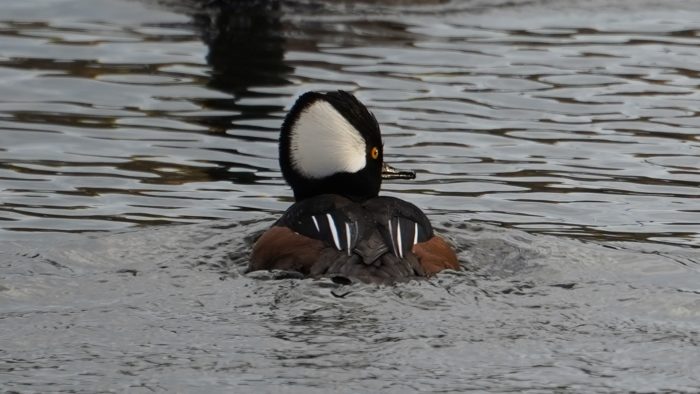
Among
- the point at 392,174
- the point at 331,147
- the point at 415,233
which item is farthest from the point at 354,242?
the point at 392,174

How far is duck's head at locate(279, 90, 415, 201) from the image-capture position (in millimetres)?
8367

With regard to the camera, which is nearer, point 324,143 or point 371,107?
point 324,143

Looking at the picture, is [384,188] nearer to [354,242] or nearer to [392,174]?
[392,174]

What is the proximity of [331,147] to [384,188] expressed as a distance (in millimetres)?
2382

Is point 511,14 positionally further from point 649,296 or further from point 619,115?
point 649,296

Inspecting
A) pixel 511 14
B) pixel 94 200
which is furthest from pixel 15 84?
pixel 511 14

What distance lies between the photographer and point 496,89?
43.2 ft

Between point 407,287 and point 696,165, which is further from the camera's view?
point 696,165

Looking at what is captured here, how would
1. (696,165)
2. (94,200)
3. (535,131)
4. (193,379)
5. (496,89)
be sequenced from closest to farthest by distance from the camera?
(193,379) < (94,200) < (696,165) < (535,131) < (496,89)

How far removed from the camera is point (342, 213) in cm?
808

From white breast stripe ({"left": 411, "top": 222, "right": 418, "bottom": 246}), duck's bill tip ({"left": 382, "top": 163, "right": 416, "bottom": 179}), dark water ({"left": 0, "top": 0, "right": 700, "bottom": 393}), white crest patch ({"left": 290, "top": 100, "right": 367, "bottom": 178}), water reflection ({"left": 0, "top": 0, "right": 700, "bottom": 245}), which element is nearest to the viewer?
dark water ({"left": 0, "top": 0, "right": 700, "bottom": 393})

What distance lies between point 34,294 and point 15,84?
229 inches

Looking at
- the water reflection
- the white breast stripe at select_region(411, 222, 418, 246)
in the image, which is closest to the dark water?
the water reflection

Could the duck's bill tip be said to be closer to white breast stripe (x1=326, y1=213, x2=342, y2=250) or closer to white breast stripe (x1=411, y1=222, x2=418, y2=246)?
white breast stripe (x1=411, y1=222, x2=418, y2=246)
